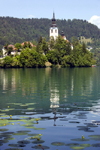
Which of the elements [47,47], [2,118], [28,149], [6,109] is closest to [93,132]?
[28,149]

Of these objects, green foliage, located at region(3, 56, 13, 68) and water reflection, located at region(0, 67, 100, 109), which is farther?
green foliage, located at region(3, 56, 13, 68)

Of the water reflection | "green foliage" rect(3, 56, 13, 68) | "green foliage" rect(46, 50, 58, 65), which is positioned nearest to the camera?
the water reflection

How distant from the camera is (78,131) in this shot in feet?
39.1

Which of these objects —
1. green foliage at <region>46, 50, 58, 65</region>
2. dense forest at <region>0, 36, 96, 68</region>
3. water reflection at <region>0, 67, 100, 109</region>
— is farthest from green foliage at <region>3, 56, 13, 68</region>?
water reflection at <region>0, 67, 100, 109</region>

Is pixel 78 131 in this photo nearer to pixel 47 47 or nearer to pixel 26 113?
pixel 26 113

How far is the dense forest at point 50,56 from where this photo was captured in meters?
133

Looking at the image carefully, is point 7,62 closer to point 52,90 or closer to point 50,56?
point 50,56

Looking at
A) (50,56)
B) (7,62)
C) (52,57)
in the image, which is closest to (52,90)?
(7,62)

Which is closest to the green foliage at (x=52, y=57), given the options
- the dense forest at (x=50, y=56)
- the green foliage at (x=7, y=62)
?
the dense forest at (x=50, y=56)

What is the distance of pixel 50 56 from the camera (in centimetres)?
14475

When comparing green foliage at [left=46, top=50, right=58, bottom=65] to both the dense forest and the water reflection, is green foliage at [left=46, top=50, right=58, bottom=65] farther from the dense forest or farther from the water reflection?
the water reflection

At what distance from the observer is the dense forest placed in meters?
133

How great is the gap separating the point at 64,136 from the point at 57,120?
9.07ft

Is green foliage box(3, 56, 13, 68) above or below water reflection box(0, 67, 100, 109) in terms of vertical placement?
above
